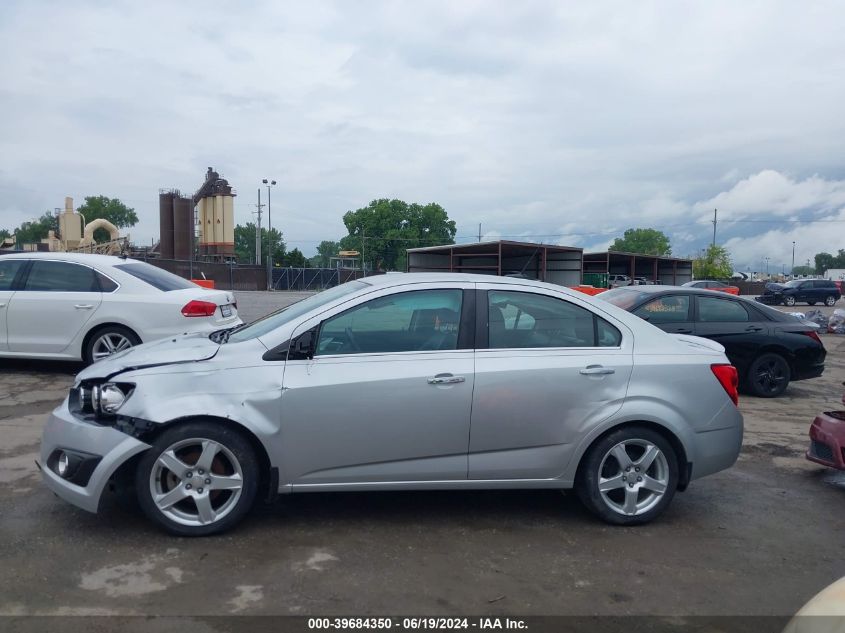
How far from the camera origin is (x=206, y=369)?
4.18 metres

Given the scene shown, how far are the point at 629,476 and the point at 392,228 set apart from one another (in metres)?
96.5

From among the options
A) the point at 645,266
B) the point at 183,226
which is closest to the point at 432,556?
the point at 645,266

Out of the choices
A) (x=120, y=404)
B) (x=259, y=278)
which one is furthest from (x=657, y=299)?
(x=259, y=278)

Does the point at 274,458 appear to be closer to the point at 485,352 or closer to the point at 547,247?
the point at 485,352

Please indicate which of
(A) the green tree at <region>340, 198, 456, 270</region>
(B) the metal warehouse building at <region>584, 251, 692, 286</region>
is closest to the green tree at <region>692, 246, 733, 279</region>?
(B) the metal warehouse building at <region>584, 251, 692, 286</region>

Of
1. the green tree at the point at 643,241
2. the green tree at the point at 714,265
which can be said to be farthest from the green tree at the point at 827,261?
the green tree at the point at 714,265

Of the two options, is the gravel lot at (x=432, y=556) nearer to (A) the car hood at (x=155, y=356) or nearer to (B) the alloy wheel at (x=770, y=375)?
(A) the car hood at (x=155, y=356)

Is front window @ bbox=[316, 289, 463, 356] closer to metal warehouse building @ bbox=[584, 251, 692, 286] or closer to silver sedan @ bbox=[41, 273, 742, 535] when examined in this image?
silver sedan @ bbox=[41, 273, 742, 535]

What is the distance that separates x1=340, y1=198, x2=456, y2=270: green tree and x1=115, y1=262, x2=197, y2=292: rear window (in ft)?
288

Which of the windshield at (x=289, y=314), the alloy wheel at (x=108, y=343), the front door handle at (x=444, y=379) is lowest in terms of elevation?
the alloy wheel at (x=108, y=343)

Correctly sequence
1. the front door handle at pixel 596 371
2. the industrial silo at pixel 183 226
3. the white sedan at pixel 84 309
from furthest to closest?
1. the industrial silo at pixel 183 226
2. the white sedan at pixel 84 309
3. the front door handle at pixel 596 371

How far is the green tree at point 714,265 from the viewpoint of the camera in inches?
3164

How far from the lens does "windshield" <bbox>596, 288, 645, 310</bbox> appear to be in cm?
943

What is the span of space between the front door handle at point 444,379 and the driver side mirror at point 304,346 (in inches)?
29.1
